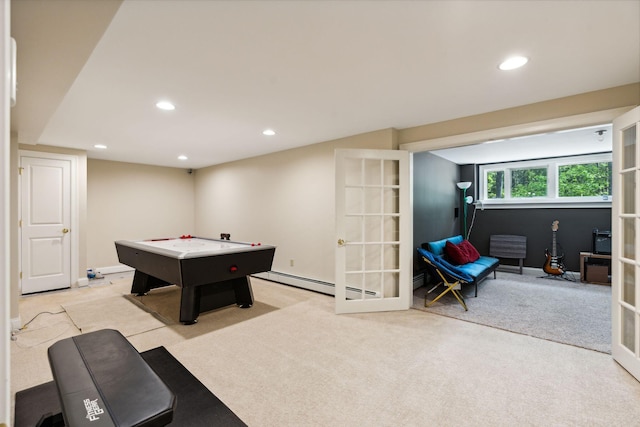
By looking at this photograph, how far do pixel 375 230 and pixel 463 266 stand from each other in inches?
64.4

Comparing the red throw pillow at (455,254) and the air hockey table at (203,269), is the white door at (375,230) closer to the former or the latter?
the air hockey table at (203,269)

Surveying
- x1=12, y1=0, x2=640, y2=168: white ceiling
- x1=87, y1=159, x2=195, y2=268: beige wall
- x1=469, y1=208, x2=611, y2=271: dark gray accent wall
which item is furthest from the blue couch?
x1=87, y1=159, x2=195, y2=268: beige wall

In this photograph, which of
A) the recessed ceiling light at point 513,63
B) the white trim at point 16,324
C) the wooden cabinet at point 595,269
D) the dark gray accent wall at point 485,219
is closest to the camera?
the recessed ceiling light at point 513,63

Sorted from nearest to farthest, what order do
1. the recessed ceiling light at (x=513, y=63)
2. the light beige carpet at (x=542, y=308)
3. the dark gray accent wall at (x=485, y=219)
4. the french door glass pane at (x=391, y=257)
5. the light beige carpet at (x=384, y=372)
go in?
1. the light beige carpet at (x=384, y=372)
2. the recessed ceiling light at (x=513, y=63)
3. the light beige carpet at (x=542, y=308)
4. the french door glass pane at (x=391, y=257)
5. the dark gray accent wall at (x=485, y=219)

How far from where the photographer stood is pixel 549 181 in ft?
19.6

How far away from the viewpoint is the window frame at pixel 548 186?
216 inches

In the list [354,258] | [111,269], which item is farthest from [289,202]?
[111,269]

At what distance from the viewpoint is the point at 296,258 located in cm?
494

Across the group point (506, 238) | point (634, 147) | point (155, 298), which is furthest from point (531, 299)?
point (155, 298)

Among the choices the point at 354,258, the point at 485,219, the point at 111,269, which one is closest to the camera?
the point at 354,258

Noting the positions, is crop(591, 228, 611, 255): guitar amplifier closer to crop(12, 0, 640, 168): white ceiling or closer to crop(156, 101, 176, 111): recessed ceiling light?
crop(12, 0, 640, 168): white ceiling

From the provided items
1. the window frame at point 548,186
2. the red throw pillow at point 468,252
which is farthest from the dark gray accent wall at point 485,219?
the red throw pillow at point 468,252

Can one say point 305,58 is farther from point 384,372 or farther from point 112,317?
point 112,317

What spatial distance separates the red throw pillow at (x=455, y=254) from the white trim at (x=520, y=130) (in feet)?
6.05
